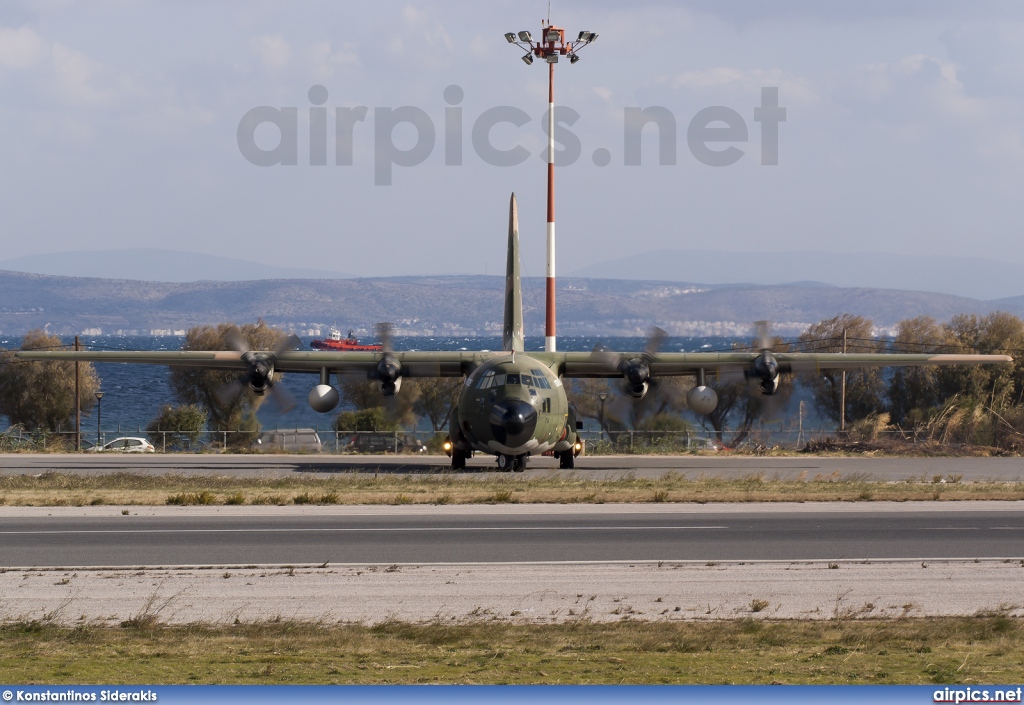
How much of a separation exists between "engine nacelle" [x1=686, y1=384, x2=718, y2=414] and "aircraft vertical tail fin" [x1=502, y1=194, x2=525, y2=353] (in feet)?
19.8

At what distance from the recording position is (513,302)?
39.3 metres

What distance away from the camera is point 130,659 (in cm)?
1109

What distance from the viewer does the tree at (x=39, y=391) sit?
65.4 m

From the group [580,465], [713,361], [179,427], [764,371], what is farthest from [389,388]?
Answer: [179,427]

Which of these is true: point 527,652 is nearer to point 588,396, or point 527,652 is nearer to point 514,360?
point 514,360

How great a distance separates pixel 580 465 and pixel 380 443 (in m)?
15.8

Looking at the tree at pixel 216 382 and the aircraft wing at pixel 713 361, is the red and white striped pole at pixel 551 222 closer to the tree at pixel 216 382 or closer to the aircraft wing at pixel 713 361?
the aircraft wing at pixel 713 361

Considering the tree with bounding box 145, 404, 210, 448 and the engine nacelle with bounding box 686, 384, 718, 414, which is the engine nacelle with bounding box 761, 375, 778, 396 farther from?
the tree with bounding box 145, 404, 210, 448

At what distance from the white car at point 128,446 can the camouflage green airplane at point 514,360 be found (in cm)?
1095

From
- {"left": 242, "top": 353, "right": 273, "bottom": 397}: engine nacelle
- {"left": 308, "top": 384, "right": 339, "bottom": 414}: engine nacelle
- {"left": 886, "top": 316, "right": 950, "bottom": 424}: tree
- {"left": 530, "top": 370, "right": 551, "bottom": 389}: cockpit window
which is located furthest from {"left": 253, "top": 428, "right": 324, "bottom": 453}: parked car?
{"left": 886, "top": 316, "right": 950, "bottom": 424}: tree

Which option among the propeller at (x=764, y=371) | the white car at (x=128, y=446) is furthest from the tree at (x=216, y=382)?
the propeller at (x=764, y=371)

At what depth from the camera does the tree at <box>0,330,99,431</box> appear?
65375mm

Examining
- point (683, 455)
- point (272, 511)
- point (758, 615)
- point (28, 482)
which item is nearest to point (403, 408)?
point (683, 455)

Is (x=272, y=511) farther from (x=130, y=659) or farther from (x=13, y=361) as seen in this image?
(x=13, y=361)
